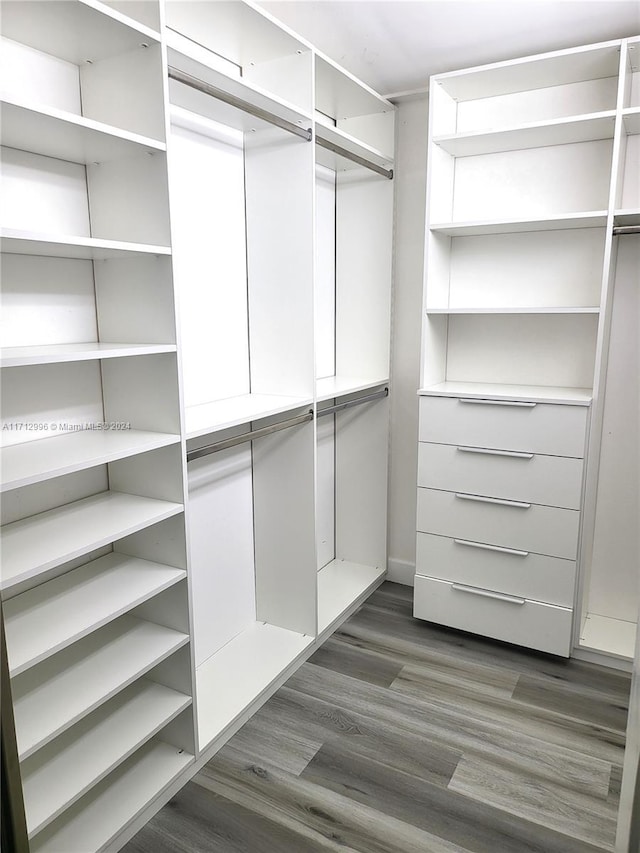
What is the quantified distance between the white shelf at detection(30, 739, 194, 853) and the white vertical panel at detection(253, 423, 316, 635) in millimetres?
784

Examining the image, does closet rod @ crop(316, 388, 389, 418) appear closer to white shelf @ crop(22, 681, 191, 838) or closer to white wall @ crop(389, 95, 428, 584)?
white wall @ crop(389, 95, 428, 584)

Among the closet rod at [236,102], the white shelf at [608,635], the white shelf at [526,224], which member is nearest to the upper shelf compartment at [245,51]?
the closet rod at [236,102]

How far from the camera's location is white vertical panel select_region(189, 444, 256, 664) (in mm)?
2298

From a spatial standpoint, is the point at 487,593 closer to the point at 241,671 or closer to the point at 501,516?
the point at 501,516

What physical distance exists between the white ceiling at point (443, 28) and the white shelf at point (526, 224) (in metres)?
0.63

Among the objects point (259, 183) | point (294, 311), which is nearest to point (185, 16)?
point (259, 183)

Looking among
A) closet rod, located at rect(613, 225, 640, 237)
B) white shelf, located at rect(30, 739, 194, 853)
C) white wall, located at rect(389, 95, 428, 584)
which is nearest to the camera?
white shelf, located at rect(30, 739, 194, 853)

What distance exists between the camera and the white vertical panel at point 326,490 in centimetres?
308

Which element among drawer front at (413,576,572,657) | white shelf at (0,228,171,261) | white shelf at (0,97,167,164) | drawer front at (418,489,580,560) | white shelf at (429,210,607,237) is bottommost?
drawer front at (413,576,572,657)

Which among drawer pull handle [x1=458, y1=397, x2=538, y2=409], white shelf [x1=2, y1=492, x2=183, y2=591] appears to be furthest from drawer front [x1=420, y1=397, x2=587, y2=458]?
white shelf [x1=2, y1=492, x2=183, y2=591]

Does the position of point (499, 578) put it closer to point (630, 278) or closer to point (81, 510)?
point (630, 278)

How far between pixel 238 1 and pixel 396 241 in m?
1.39

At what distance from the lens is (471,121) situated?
8.75 ft

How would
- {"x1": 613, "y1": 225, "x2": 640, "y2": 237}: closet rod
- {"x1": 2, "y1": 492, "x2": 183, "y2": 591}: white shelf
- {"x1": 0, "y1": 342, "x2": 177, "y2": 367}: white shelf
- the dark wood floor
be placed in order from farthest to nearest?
{"x1": 613, "y1": 225, "x2": 640, "y2": 237}: closet rod
the dark wood floor
{"x1": 2, "y1": 492, "x2": 183, "y2": 591}: white shelf
{"x1": 0, "y1": 342, "x2": 177, "y2": 367}: white shelf
